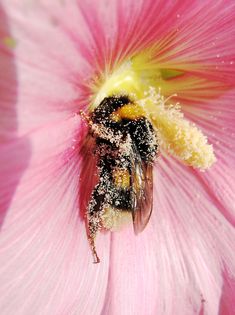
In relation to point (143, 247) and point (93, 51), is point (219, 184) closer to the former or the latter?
point (143, 247)

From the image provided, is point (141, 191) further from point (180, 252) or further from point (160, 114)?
point (180, 252)

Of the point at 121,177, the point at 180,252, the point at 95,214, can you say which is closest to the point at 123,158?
the point at 121,177


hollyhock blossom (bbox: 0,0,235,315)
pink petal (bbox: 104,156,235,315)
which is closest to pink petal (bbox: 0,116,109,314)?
hollyhock blossom (bbox: 0,0,235,315)

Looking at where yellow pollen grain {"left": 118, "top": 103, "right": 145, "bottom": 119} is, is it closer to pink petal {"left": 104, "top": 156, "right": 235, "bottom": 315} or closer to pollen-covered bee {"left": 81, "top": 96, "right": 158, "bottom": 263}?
pollen-covered bee {"left": 81, "top": 96, "right": 158, "bottom": 263}

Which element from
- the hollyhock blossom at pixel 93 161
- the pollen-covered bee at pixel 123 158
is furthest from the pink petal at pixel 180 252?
the pollen-covered bee at pixel 123 158

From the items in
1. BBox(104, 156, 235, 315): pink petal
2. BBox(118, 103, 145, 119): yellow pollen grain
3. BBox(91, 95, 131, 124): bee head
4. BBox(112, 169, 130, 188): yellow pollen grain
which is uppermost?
BBox(118, 103, 145, 119): yellow pollen grain

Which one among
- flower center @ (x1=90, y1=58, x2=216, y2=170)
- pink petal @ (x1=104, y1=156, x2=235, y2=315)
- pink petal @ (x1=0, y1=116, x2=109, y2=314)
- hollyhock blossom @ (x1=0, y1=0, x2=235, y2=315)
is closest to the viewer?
hollyhock blossom @ (x1=0, y1=0, x2=235, y2=315)

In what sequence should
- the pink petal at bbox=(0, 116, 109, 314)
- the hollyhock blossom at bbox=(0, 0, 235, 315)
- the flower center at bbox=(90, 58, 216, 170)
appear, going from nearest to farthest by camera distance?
the hollyhock blossom at bbox=(0, 0, 235, 315)
the pink petal at bbox=(0, 116, 109, 314)
the flower center at bbox=(90, 58, 216, 170)

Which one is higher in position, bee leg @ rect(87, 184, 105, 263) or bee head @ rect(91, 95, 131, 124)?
bee head @ rect(91, 95, 131, 124)

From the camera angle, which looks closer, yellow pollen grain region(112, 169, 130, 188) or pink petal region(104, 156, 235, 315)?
yellow pollen grain region(112, 169, 130, 188)
